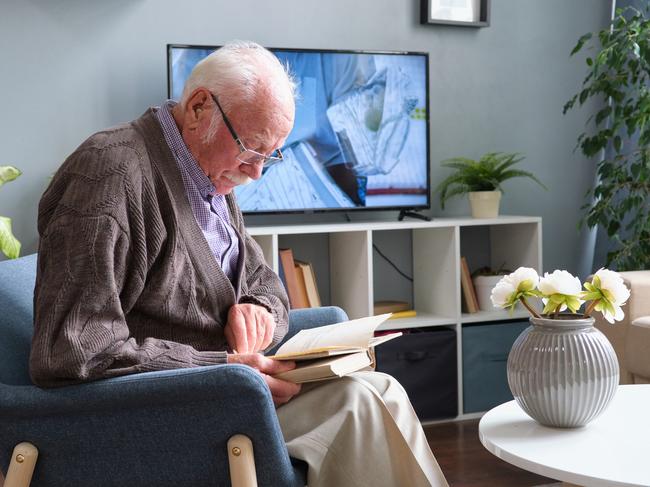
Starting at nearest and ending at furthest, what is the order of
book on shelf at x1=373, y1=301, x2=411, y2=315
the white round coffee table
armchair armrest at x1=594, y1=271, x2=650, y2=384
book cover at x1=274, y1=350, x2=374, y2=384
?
the white round coffee table
book cover at x1=274, y1=350, x2=374, y2=384
armchair armrest at x1=594, y1=271, x2=650, y2=384
book on shelf at x1=373, y1=301, x2=411, y2=315

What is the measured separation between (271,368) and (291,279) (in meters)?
1.58

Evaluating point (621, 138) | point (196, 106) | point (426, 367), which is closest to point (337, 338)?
point (196, 106)

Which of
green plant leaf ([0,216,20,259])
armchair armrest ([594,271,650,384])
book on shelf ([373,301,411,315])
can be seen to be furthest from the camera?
book on shelf ([373,301,411,315])

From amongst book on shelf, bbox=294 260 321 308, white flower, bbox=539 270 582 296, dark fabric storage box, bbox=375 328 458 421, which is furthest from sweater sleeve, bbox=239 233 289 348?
dark fabric storage box, bbox=375 328 458 421

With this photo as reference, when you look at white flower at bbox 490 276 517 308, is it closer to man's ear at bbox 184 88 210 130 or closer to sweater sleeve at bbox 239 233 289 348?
sweater sleeve at bbox 239 233 289 348

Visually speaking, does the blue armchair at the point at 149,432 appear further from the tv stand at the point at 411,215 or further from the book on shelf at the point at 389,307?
the tv stand at the point at 411,215

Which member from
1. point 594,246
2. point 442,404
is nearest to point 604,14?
point 594,246

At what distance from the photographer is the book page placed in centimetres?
165

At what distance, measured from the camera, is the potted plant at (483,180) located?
11.5 ft

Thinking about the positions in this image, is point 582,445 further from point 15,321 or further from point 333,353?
point 15,321

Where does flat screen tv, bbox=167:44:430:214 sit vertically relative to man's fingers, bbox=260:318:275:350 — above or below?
above

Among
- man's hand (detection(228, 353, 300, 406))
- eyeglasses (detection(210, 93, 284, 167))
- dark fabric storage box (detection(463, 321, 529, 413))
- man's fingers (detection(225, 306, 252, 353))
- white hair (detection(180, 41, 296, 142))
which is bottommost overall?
dark fabric storage box (detection(463, 321, 529, 413))

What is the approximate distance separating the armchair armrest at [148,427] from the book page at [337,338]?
0.21 metres

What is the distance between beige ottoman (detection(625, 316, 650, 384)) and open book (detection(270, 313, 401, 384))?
1408mm
